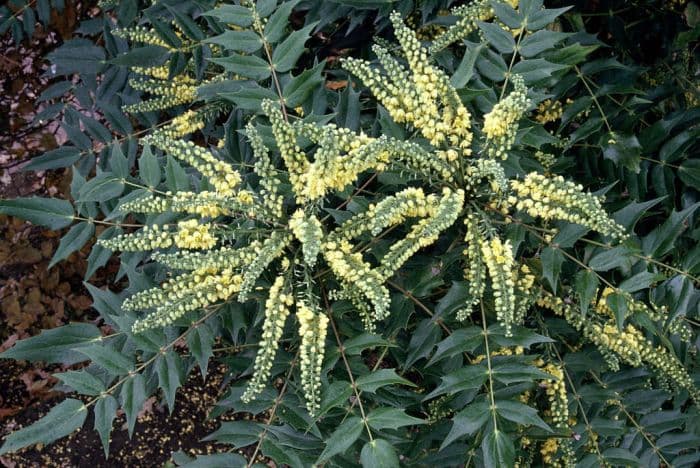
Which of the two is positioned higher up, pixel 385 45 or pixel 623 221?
pixel 385 45

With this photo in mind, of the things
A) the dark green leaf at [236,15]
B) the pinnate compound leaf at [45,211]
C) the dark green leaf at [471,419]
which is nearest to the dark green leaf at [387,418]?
the dark green leaf at [471,419]

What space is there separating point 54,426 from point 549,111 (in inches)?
90.9

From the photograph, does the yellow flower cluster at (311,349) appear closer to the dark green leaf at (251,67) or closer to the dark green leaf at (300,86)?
the dark green leaf at (300,86)

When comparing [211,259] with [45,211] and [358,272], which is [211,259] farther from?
[45,211]

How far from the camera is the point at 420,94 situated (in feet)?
6.66

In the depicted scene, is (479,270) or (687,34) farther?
(687,34)

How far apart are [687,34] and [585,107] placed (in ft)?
1.71

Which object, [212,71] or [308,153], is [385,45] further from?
[212,71]

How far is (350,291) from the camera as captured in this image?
2.21 meters

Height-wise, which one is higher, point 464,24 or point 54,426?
point 464,24

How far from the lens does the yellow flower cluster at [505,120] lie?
198cm

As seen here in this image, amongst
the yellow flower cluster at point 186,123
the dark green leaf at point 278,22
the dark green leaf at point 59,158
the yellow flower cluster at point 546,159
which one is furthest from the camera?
the dark green leaf at point 59,158

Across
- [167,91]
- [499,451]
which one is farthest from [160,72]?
[499,451]

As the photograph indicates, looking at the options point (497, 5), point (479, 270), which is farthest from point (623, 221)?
point (497, 5)
